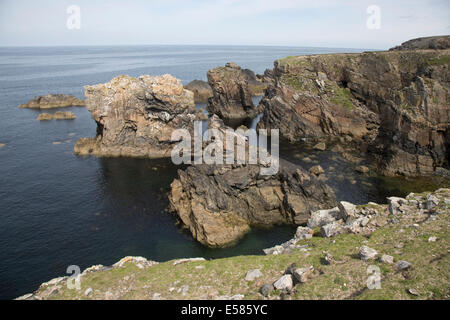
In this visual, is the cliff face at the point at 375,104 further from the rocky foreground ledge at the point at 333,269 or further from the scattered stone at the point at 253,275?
the scattered stone at the point at 253,275

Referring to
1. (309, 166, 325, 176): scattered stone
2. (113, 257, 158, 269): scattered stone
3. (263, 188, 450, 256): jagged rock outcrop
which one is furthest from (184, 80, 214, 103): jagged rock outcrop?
(263, 188, 450, 256): jagged rock outcrop

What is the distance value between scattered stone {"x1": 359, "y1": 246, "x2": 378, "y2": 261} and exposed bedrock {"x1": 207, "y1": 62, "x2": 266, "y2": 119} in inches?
3883

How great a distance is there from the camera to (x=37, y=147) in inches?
3280

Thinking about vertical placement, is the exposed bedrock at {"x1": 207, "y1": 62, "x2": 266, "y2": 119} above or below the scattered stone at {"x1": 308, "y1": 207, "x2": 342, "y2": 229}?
above

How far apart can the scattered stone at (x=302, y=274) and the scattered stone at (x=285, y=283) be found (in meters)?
0.50

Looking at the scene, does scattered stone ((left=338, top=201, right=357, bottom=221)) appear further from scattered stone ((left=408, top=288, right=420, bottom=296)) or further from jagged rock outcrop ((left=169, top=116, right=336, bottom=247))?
jagged rock outcrop ((left=169, top=116, right=336, bottom=247))

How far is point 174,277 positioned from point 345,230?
17773mm

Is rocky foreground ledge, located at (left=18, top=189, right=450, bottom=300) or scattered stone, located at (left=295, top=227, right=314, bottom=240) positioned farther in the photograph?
scattered stone, located at (left=295, top=227, right=314, bottom=240)

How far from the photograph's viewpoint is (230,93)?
119 meters

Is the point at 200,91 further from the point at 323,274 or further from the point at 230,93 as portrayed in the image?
the point at 323,274

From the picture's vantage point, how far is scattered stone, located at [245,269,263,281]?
24342 mm

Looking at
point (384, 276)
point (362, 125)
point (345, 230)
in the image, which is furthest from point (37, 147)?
point (362, 125)

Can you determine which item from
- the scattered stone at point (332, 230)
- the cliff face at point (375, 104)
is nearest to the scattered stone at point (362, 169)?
the cliff face at point (375, 104)

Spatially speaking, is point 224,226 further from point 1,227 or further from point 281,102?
point 281,102
